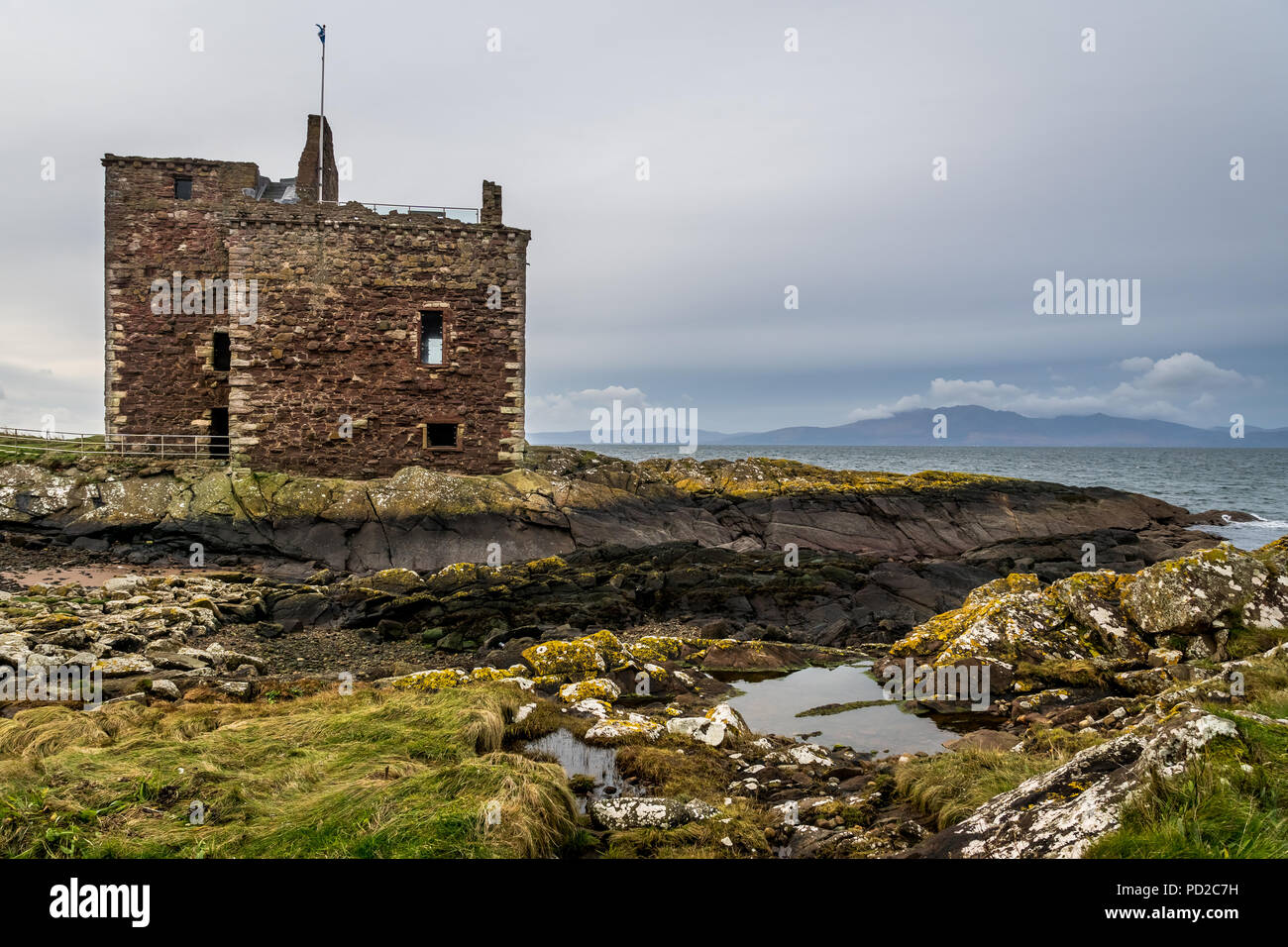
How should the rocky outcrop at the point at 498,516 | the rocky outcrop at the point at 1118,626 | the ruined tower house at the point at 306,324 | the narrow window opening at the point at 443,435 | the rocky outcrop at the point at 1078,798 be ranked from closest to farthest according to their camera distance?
1. the rocky outcrop at the point at 1078,798
2. the rocky outcrop at the point at 1118,626
3. the rocky outcrop at the point at 498,516
4. the ruined tower house at the point at 306,324
5. the narrow window opening at the point at 443,435

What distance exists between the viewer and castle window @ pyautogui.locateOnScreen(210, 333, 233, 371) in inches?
1150

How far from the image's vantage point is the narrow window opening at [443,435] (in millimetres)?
28203

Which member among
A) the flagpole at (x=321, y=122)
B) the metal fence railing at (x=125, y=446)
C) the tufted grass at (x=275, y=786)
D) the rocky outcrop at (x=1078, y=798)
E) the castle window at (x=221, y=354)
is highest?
the flagpole at (x=321, y=122)

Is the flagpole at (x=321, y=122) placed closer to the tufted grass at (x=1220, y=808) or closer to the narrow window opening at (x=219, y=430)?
the narrow window opening at (x=219, y=430)

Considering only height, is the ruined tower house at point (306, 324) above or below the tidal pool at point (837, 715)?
above

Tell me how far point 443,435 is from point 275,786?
22331 millimetres

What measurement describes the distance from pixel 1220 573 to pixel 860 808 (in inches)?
318

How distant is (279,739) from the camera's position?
8.29 metres

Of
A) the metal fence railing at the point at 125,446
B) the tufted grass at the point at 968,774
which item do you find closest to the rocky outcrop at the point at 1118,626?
the tufted grass at the point at 968,774

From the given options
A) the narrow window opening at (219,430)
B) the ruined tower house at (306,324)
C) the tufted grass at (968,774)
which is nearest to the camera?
the tufted grass at (968,774)

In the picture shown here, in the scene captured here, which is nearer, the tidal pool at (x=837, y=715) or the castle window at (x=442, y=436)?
the tidal pool at (x=837, y=715)

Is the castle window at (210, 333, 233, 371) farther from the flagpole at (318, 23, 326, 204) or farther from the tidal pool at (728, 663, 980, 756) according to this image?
the tidal pool at (728, 663, 980, 756)
